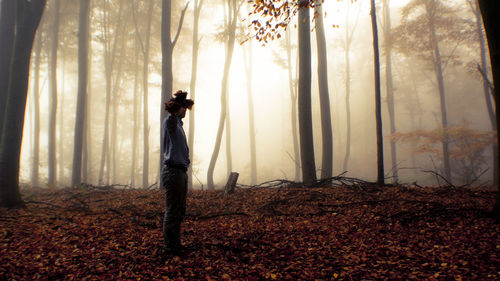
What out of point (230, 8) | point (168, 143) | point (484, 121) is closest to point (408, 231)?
point (168, 143)

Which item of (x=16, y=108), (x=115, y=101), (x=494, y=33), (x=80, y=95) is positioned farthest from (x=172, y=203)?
(x=115, y=101)

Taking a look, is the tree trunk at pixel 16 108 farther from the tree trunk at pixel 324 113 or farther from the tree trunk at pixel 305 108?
the tree trunk at pixel 324 113

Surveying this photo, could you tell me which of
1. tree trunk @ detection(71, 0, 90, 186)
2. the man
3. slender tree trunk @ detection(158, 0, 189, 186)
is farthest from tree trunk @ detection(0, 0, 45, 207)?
tree trunk @ detection(71, 0, 90, 186)

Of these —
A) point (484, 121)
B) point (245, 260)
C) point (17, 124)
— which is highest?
point (484, 121)

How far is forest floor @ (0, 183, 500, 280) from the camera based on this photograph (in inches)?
121

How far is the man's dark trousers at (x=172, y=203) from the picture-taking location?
3537 millimetres

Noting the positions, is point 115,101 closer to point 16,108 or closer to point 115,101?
point 115,101

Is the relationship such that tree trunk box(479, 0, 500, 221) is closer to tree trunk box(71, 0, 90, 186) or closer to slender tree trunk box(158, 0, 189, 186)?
slender tree trunk box(158, 0, 189, 186)

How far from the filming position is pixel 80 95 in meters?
13.4

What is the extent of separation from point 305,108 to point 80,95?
12027 mm

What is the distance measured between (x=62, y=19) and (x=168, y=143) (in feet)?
70.4

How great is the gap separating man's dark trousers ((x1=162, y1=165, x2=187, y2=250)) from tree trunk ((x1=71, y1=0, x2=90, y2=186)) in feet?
39.0

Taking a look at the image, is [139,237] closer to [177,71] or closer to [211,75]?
[177,71]

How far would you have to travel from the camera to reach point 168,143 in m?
3.67
